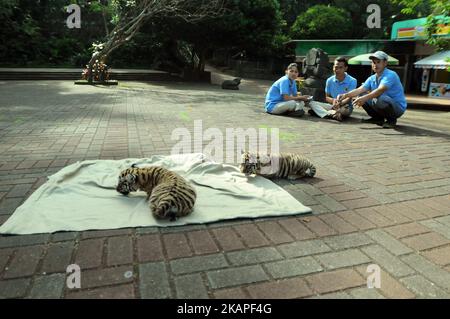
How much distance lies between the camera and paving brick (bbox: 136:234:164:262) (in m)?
2.48

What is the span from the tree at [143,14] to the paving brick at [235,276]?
1645cm

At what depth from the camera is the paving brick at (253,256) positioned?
2.47 m

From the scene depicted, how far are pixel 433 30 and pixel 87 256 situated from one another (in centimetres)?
1200

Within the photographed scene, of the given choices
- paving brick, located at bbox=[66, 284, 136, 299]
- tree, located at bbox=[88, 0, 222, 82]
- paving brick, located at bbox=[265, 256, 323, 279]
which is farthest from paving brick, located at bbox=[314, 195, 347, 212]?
tree, located at bbox=[88, 0, 222, 82]

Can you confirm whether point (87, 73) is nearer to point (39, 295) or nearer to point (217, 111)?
point (217, 111)

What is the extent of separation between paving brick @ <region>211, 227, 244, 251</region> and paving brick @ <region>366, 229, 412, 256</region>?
110cm

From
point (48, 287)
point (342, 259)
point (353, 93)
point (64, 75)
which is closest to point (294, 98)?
point (353, 93)

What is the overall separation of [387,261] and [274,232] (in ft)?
2.83

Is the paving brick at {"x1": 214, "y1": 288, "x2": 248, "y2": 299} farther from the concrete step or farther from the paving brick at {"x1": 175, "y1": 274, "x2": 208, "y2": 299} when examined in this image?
the concrete step

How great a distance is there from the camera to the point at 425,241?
2.80 meters

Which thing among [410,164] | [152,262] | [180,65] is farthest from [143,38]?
[152,262]

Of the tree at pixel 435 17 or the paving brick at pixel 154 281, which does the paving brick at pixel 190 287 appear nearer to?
the paving brick at pixel 154 281

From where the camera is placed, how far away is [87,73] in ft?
57.6

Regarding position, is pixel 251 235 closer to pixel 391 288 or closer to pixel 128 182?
pixel 391 288
